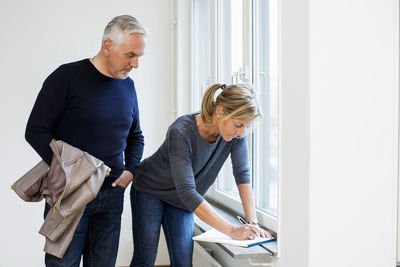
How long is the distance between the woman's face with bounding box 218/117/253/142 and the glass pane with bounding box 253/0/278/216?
338mm

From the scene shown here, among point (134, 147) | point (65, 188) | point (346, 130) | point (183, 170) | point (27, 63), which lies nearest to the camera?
point (346, 130)

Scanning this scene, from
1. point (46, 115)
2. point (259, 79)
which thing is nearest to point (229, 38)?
point (259, 79)

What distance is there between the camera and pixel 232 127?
73.2 inches

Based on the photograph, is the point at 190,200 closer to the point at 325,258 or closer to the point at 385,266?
the point at 325,258

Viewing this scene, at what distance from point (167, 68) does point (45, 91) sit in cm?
188

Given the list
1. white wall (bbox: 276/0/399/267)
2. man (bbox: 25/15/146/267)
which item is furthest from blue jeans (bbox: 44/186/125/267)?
white wall (bbox: 276/0/399/267)

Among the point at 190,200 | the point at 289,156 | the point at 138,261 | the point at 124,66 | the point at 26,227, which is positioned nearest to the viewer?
the point at 289,156

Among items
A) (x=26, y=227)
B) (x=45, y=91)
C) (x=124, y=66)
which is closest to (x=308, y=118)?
(x=124, y=66)

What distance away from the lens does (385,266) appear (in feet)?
4.94

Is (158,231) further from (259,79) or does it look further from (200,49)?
(200,49)

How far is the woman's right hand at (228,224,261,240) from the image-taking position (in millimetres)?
1798

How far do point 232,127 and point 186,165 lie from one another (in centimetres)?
24

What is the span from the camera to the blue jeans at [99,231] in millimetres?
1929

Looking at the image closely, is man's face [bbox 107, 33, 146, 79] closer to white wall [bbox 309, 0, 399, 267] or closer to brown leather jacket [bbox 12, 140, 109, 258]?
brown leather jacket [bbox 12, 140, 109, 258]
